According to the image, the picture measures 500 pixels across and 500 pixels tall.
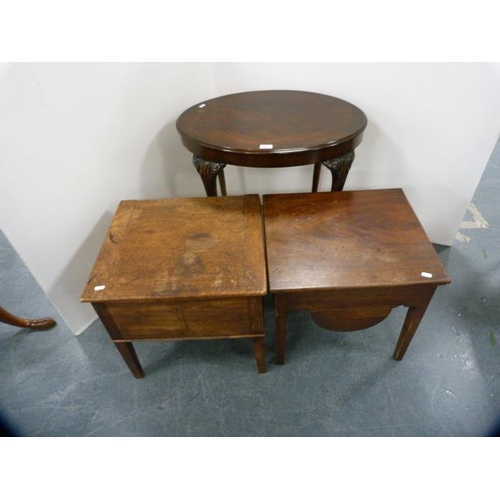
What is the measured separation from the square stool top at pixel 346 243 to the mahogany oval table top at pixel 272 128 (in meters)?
0.16

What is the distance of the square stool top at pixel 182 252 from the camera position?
899 mm

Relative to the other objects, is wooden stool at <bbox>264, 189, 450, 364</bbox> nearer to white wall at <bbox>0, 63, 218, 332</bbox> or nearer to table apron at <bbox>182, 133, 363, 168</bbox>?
table apron at <bbox>182, 133, 363, 168</bbox>

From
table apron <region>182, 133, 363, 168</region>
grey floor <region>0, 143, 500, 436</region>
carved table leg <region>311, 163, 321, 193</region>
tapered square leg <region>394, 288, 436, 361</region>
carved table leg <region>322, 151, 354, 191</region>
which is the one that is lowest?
grey floor <region>0, 143, 500, 436</region>

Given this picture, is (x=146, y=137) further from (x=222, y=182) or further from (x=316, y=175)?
(x=316, y=175)

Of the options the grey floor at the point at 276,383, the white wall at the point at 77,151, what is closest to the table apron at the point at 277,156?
the white wall at the point at 77,151

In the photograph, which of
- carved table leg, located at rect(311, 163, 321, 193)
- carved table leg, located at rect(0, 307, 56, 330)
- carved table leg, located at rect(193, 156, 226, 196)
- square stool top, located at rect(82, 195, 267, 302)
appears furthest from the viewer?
carved table leg, located at rect(311, 163, 321, 193)

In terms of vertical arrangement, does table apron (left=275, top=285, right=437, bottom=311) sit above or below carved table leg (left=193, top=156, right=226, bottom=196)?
below

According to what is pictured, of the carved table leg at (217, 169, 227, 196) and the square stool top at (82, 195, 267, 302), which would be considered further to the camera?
the carved table leg at (217, 169, 227, 196)

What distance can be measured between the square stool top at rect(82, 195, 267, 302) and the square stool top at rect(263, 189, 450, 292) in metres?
0.06

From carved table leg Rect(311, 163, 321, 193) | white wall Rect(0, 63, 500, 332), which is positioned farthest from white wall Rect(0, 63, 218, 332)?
carved table leg Rect(311, 163, 321, 193)

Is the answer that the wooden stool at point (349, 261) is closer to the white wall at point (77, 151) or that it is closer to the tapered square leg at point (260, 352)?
the tapered square leg at point (260, 352)

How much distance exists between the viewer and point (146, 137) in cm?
135

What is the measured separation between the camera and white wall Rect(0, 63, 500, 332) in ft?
3.38
